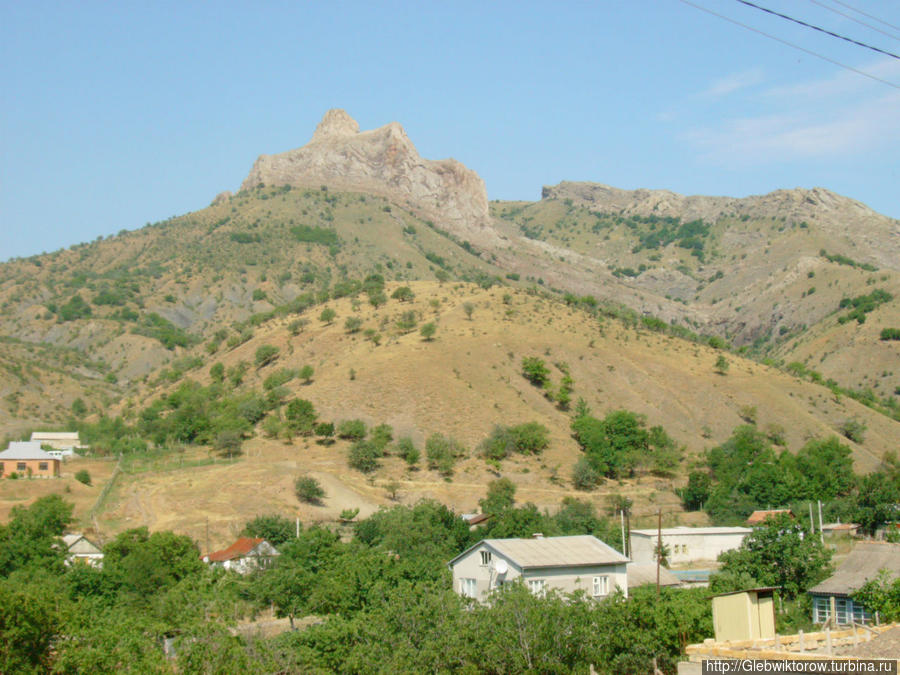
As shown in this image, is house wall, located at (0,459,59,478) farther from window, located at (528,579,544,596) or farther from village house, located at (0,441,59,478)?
window, located at (528,579,544,596)

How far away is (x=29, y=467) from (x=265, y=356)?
30083 mm

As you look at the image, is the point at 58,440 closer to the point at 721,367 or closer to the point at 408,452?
the point at 408,452

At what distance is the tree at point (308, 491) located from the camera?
2375 inches

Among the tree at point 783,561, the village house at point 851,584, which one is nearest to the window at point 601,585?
the tree at point 783,561

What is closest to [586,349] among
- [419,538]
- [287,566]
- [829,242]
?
[419,538]

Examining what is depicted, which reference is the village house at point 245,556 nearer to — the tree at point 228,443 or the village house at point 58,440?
the tree at point 228,443

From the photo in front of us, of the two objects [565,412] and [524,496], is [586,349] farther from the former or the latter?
[524,496]

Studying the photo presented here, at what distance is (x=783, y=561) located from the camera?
4184 cm

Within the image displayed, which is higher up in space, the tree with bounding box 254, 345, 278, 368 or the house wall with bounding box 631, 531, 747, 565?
the tree with bounding box 254, 345, 278, 368

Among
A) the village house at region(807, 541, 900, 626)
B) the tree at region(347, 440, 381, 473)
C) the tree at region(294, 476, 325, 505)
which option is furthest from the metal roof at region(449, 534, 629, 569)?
the tree at region(347, 440, 381, 473)

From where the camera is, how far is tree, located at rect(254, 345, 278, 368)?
91387 mm

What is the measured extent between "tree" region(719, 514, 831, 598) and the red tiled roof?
2372 cm

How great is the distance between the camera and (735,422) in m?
82.8

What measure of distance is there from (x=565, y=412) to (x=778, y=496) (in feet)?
65.9
